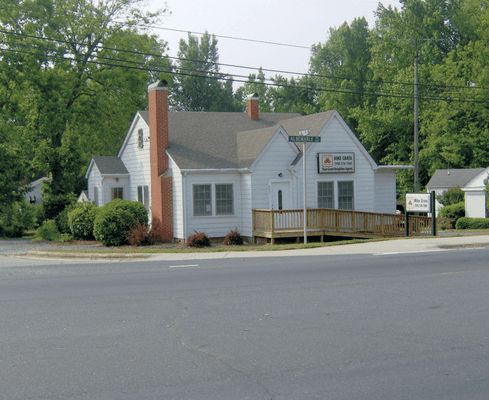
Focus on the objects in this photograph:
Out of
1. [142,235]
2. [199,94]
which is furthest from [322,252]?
[199,94]

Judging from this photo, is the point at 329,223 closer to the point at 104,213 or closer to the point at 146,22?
the point at 104,213

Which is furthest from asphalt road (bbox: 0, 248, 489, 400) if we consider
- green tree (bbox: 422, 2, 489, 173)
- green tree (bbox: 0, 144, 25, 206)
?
green tree (bbox: 422, 2, 489, 173)

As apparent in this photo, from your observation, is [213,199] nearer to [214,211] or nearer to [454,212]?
[214,211]

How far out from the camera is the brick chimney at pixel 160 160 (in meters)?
25.5

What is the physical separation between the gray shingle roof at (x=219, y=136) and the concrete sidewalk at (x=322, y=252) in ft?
19.9

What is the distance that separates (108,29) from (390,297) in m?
35.4

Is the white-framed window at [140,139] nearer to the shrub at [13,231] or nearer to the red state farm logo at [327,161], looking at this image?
the shrub at [13,231]

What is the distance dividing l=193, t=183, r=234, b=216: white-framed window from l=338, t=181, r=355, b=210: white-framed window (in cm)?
531

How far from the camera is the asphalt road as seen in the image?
19.6ft

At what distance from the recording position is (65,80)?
3784 cm

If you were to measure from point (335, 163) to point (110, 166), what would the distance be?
1283 centimetres

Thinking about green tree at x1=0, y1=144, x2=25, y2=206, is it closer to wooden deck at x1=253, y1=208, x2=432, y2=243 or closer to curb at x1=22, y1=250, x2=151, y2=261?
curb at x1=22, y1=250, x2=151, y2=261

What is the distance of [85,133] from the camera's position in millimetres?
42250

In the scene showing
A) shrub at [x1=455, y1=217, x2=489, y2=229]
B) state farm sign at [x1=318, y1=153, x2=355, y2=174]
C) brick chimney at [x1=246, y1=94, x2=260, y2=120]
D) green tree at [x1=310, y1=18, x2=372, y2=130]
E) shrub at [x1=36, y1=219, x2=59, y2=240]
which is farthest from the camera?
green tree at [x1=310, y1=18, x2=372, y2=130]
